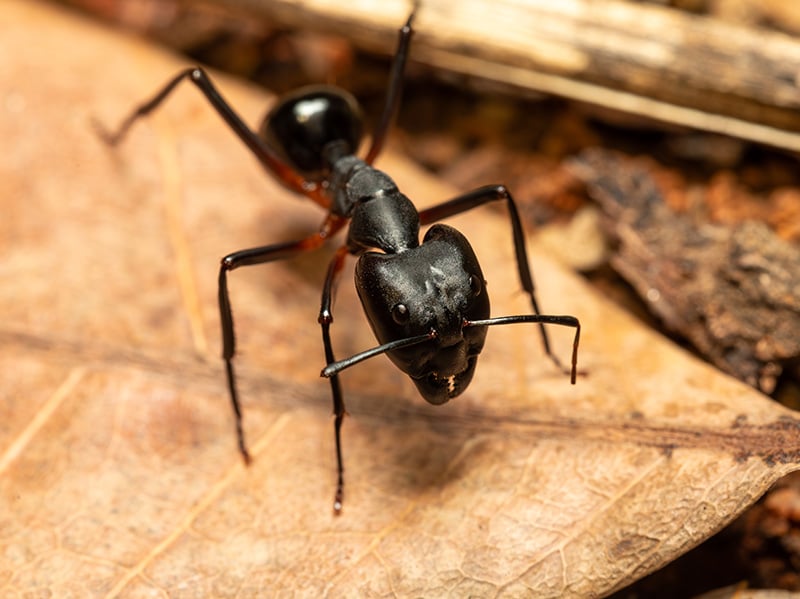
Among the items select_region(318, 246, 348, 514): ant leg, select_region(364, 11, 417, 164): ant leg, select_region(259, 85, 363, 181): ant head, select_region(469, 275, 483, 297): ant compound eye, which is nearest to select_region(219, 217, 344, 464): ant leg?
select_region(318, 246, 348, 514): ant leg

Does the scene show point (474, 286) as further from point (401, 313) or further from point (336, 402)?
point (336, 402)

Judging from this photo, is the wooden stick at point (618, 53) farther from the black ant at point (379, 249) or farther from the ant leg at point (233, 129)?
the ant leg at point (233, 129)

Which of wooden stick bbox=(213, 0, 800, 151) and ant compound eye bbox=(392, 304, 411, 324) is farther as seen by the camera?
wooden stick bbox=(213, 0, 800, 151)

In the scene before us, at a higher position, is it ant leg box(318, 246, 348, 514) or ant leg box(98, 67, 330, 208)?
ant leg box(98, 67, 330, 208)

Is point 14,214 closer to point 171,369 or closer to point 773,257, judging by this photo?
point 171,369

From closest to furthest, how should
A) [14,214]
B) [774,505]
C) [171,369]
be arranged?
[774,505], [171,369], [14,214]

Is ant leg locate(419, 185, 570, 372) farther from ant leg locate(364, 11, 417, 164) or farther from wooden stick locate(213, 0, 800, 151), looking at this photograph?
wooden stick locate(213, 0, 800, 151)

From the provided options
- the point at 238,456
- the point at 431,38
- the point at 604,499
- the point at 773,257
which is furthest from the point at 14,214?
the point at 773,257
